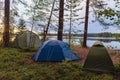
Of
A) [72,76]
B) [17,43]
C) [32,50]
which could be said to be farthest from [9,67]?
[17,43]

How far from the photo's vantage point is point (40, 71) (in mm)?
10016

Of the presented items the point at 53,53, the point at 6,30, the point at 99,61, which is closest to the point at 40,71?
the point at 53,53

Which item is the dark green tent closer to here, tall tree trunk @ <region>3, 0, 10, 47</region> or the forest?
the forest

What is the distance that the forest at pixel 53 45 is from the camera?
947 cm

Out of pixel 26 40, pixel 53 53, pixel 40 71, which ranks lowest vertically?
pixel 40 71

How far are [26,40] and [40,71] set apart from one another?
282 inches

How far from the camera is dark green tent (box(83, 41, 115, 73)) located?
32.5 feet

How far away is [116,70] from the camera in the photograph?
10055 mm

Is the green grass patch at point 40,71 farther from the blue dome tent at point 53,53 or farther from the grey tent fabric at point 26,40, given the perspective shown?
the grey tent fabric at point 26,40

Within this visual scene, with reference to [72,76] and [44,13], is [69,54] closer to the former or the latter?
[72,76]

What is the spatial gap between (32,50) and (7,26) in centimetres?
279

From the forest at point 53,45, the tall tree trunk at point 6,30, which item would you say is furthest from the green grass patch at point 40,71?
the tall tree trunk at point 6,30

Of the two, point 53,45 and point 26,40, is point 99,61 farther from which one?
point 26,40

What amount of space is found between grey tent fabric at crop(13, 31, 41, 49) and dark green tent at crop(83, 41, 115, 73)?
24.2 feet
